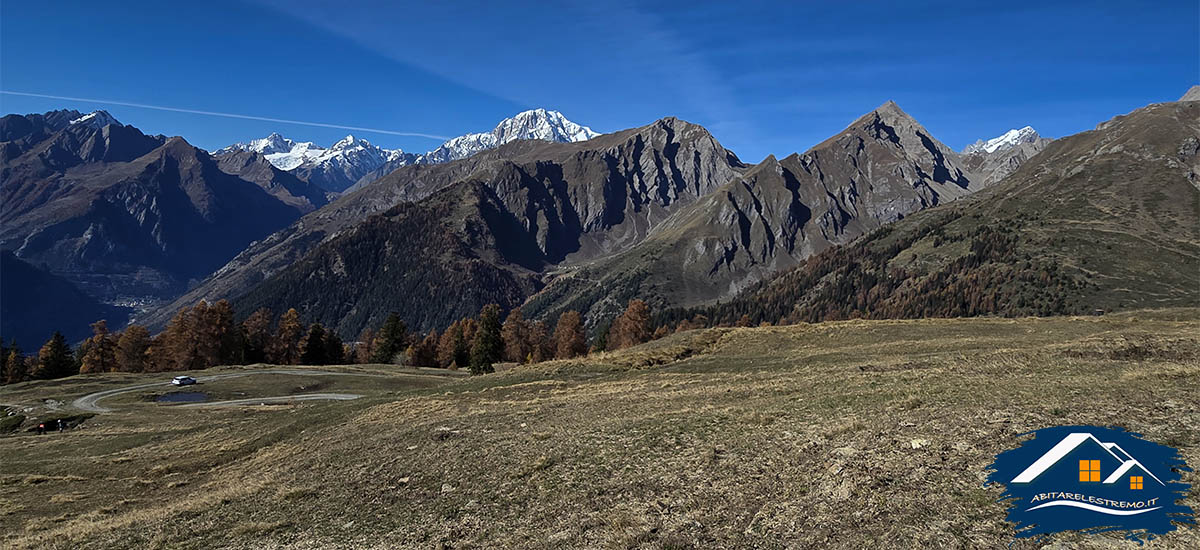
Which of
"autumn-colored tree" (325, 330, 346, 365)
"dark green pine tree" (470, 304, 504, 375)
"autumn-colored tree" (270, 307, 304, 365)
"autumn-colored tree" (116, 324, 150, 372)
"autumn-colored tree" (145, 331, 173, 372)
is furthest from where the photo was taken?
"autumn-colored tree" (270, 307, 304, 365)

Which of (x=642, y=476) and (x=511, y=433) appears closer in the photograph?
(x=642, y=476)

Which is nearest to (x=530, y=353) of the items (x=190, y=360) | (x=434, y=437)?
(x=190, y=360)

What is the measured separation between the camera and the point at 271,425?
37188mm

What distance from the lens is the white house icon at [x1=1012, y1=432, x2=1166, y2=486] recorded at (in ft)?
35.5

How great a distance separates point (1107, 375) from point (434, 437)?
28.5m

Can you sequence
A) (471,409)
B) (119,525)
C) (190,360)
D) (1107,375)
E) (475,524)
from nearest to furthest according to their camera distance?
1. (475,524)
2. (119,525)
3. (1107,375)
4. (471,409)
5. (190,360)

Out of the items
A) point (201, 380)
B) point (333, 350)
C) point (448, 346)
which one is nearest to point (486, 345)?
point (201, 380)

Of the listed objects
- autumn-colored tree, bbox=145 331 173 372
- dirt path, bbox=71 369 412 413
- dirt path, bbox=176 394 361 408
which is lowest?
dirt path, bbox=176 394 361 408

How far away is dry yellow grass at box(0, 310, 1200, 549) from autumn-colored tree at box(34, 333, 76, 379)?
2831 inches

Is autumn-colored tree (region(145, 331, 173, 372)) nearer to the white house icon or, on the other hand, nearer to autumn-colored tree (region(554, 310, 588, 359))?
autumn-colored tree (region(554, 310, 588, 359))

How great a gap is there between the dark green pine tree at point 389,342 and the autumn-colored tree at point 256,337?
69.8ft

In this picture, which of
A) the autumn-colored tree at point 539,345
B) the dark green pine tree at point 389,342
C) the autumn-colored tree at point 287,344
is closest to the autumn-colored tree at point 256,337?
the autumn-colored tree at point 287,344

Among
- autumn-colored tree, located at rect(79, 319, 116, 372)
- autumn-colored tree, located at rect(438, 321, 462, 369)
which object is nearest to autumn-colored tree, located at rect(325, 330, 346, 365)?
autumn-colored tree, located at rect(438, 321, 462, 369)

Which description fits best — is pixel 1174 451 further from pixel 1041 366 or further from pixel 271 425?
pixel 271 425
